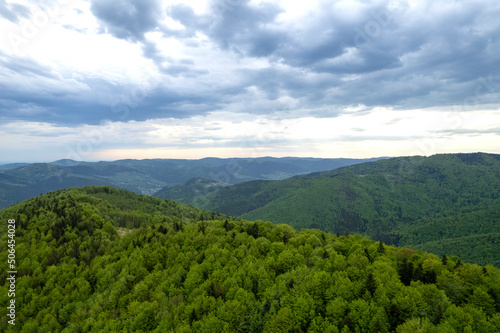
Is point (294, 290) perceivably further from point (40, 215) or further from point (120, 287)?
point (40, 215)

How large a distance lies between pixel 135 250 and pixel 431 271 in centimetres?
12274

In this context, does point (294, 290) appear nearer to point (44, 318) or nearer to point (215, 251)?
point (215, 251)

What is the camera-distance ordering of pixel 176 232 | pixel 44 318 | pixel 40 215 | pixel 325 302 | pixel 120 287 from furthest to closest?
pixel 40 215
pixel 176 232
pixel 120 287
pixel 44 318
pixel 325 302

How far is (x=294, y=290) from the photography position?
3105 inches

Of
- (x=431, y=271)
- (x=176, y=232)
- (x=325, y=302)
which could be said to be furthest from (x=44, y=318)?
(x=431, y=271)

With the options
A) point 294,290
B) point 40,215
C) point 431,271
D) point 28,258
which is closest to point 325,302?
point 294,290

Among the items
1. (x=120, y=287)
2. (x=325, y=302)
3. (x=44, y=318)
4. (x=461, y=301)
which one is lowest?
(x=44, y=318)

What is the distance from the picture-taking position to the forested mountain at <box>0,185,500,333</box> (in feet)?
218

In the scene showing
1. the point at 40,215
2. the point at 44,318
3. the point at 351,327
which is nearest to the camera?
the point at 351,327

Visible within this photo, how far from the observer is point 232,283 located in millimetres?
89438

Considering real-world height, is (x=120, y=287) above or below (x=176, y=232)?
below

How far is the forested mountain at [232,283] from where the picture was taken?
218 feet

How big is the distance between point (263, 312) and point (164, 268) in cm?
5647

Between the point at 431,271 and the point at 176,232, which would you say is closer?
the point at 431,271
